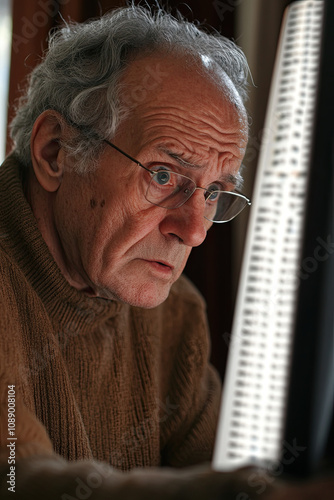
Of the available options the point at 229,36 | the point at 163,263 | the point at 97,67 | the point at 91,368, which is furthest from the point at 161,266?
the point at 229,36

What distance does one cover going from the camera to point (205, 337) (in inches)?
59.7

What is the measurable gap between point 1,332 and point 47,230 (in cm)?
31

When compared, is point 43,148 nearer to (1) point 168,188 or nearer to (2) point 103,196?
(2) point 103,196

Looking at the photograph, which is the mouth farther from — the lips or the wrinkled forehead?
the wrinkled forehead

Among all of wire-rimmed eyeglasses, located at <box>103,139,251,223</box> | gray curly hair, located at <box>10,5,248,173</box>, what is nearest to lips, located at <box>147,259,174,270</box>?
wire-rimmed eyeglasses, located at <box>103,139,251,223</box>

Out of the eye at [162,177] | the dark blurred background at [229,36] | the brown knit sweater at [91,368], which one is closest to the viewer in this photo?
the brown knit sweater at [91,368]

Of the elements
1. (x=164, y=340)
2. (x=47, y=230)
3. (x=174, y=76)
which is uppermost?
(x=174, y=76)

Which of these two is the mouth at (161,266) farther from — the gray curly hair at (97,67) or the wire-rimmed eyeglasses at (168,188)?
the gray curly hair at (97,67)

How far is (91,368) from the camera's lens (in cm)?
122

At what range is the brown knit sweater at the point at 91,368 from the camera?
1013 mm

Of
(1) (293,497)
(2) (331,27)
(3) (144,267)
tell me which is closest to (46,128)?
(3) (144,267)

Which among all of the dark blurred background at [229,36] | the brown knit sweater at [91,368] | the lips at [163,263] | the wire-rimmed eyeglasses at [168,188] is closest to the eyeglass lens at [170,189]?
the wire-rimmed eyeglasses at [168,188]

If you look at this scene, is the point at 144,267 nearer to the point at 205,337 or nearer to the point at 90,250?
the point at 90,250

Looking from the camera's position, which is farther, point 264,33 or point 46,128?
point 264,33
